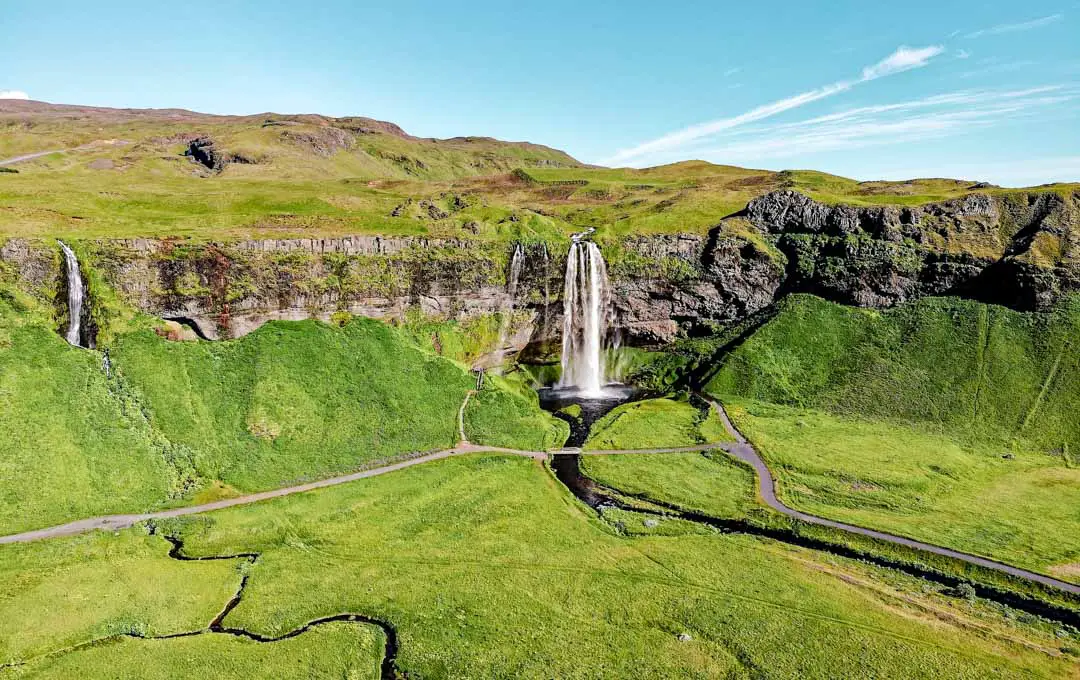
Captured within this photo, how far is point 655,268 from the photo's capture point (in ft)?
228

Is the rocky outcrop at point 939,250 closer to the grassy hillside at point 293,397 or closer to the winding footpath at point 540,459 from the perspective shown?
the winding footpath at point 540,459

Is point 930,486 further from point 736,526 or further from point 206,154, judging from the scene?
point 206,154

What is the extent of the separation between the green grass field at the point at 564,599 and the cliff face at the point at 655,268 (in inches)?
821

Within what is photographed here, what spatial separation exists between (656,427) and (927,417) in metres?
23.9

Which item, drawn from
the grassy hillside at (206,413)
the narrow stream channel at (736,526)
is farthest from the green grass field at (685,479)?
the grassy hillside at (206,413)

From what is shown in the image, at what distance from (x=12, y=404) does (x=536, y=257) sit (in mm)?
45143

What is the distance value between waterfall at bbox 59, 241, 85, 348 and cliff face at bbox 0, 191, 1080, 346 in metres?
0.75

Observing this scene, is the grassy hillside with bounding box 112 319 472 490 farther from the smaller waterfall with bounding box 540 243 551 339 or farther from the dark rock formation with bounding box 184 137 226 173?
the dark rock formation with bounding box 184 137 226 173

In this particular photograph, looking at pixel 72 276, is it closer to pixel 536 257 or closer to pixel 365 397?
pixel 365 397

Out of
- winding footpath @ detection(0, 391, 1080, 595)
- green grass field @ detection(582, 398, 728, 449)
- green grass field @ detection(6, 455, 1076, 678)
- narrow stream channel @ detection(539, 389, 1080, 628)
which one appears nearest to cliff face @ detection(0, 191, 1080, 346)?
green grass field @ detection(582, 398, 728, 449)

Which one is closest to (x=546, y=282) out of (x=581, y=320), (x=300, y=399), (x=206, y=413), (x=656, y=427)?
(x=581, y=320)

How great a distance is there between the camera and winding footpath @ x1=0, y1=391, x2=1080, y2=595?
31344 millimetres

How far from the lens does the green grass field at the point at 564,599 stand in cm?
2433

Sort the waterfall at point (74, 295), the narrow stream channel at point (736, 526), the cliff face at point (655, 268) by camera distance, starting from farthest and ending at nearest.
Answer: the cliff face at point (655, 268), the waterfall at point (74, 295), the narrow stream channel at point (736, 526)
